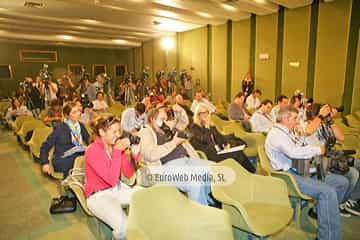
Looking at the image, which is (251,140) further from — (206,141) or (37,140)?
(37,140)

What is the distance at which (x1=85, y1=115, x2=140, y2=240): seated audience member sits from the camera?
2010 millimetres

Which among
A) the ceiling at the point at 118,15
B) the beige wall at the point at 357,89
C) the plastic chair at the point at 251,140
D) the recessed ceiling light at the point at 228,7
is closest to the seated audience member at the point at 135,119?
the plastic chair at the point at 251,140

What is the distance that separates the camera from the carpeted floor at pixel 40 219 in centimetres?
257

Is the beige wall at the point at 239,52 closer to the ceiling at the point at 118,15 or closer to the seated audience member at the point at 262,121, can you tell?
the ceiling at the point at 118,15

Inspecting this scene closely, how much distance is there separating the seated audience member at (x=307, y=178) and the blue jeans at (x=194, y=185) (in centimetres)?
66

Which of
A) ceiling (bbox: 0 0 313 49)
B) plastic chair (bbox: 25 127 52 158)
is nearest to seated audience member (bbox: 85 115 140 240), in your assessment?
plastic chair (bbox: 25 127 52 158)

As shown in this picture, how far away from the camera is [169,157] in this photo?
2742 millimetres

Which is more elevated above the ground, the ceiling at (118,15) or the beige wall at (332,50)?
the ceiling at (118,15)

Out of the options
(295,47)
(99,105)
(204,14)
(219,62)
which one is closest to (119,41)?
(219,62)

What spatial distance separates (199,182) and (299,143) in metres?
1.07

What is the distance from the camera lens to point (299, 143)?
8.74 feet

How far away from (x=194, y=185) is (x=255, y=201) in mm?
603

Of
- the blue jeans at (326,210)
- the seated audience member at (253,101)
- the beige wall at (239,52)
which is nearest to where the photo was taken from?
the blue jeans at (326,210)

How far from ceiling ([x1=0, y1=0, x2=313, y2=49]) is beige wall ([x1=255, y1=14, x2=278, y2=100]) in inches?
12.7
